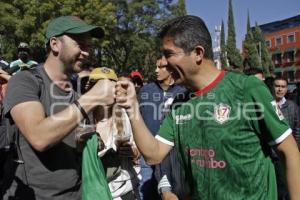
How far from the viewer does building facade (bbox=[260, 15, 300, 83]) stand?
76312 mm

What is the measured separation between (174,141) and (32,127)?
0.90 m

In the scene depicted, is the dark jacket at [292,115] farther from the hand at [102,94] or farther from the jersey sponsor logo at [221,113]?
the hand at [102,94]

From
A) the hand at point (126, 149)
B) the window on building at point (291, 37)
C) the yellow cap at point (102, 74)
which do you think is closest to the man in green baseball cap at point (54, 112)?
the yellow cap at point (102, 74)

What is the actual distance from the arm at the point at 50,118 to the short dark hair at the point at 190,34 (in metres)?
0.49

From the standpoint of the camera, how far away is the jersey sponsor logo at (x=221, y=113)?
8.24 ft

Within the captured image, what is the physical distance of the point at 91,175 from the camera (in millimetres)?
2967

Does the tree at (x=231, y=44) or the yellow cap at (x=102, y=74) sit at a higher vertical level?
the tree at (x=231, y=44)

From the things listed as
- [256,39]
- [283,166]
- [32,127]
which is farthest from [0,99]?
[256,39]

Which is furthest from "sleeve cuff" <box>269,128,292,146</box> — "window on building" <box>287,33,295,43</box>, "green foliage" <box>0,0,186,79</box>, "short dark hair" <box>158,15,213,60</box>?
"window on building" <box>287,33,295,43</box>

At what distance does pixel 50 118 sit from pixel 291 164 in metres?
1.26

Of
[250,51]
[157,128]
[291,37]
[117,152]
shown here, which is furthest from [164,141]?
[291,37]

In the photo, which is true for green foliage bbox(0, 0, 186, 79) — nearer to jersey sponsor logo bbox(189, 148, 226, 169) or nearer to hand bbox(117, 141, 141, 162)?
hand bbox(117, 141, 141, 162)

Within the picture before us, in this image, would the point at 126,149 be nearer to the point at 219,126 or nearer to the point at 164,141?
the point at 164,141

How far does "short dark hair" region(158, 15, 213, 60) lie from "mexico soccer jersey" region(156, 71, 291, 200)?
23 centimetres
